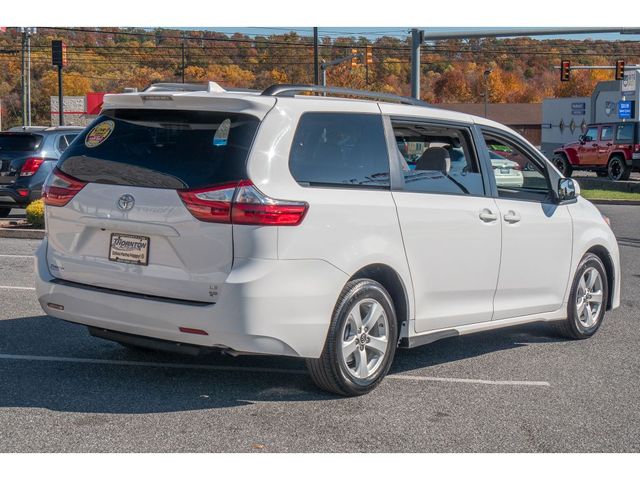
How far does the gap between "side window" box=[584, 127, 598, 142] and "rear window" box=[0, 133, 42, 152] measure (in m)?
25.1

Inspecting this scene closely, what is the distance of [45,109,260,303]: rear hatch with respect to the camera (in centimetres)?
557

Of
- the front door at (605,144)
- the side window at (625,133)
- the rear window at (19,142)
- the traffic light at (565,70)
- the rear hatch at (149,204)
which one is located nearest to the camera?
the rear hatch at (149,204)

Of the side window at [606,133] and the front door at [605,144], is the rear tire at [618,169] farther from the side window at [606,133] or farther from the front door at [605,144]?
the side window at [606,133]

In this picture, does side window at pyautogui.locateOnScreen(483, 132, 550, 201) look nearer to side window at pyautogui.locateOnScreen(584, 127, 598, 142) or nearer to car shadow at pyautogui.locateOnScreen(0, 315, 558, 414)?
car shadow at pyautogui.locateOnScreen(0, 315, 558, 414)

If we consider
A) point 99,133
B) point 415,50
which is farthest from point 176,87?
point 415,50

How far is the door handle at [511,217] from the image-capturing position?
7.17 metres

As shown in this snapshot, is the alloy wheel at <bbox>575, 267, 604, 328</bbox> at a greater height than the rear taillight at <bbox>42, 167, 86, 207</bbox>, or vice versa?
the rear taillight at <bbox>42, 167, 86, 207</bbox>

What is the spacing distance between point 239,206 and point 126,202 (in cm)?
→ 76

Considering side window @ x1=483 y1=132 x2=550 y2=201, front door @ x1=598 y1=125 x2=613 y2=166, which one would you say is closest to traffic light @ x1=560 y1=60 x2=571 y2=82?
front door @ x1=598 y1=125 x2=613 y2=166

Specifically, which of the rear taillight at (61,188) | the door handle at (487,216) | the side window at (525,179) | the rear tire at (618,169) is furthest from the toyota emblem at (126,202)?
the rear tire at (618,169)

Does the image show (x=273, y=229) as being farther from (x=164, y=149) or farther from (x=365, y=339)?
(x=365, y=339)

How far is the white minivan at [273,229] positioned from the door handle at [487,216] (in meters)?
0.01

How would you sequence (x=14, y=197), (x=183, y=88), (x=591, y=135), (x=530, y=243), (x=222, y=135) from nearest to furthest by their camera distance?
(x=222, y=135) < (x=183, y=88) < (x=530, y=243) < (x=14, y=197) < (x=591, y=135)

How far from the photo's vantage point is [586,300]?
8219 mm
